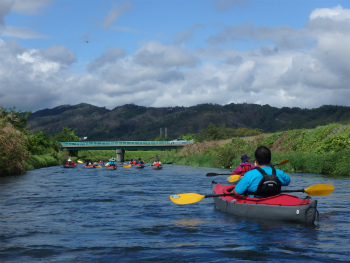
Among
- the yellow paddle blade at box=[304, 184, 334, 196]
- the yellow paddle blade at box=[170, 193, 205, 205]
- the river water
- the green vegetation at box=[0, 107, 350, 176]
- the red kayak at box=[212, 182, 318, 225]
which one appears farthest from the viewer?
the green vegetation at box=[0, 107, 350, 176]

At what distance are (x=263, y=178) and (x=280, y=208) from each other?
77 centimetres

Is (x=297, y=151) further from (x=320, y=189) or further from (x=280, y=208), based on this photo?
(x=280, y=208)

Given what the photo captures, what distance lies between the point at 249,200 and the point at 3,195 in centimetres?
1051

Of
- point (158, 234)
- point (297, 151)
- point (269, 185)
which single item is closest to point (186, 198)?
point (158, 234)

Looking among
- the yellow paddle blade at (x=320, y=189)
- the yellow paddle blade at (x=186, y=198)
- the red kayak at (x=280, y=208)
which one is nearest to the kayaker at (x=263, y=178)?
the red kayak at (x=280, y=208)

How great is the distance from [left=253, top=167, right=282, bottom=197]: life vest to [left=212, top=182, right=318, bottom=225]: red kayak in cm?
14

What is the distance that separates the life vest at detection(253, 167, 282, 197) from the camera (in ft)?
32.3

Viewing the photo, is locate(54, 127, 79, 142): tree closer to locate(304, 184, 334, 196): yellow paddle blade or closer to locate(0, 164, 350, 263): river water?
locate(0, 164, 350, 263): river water

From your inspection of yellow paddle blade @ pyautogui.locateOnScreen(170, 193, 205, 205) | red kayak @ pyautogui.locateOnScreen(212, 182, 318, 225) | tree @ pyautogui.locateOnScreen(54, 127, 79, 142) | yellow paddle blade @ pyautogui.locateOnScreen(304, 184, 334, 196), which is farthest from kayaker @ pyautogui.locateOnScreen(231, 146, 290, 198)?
tree @ pyautogui.locateOnScreen(54, 127, 79, 142)

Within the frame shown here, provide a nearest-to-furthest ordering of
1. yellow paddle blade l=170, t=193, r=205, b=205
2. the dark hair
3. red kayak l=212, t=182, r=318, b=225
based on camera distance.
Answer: red kayak l=212, t=182, r=318, b=225
the dark hair
yellow paddle blade l=170, t=193, r=205, b=205

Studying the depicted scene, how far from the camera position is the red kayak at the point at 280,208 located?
9617mm

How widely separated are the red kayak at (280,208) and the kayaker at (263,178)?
190 millimetres

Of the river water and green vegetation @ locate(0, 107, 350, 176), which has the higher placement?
green vegetation @ locate(0, 107, 350, 176)

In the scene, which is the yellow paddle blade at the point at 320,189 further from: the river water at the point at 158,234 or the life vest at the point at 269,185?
the life vest at the point at 269,185
